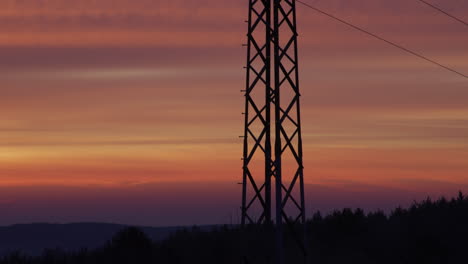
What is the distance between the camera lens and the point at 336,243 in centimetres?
6388

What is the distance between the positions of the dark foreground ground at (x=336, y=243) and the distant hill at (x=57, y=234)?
10487cm

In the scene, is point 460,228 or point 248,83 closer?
point 248,83

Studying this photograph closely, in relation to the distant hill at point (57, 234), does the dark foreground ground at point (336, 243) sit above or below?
below

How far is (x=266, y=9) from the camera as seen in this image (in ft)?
125

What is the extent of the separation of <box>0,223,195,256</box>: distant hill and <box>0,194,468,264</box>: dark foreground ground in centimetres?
10487

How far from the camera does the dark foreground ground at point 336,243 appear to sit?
58.3m

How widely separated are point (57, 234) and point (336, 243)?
13340 centimetres

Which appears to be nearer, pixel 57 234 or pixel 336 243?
pixel 336 243

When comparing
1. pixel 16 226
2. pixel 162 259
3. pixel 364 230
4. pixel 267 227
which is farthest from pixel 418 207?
pixel 16 226

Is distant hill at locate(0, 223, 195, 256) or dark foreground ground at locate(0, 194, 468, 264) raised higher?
distant hill at locate(0, 223, 195, 256)

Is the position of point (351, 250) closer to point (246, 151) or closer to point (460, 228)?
point (460, 228)

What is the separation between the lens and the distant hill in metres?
177

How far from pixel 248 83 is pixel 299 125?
7.45 ft

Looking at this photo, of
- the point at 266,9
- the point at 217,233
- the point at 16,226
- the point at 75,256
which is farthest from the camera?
the point at 16,226
